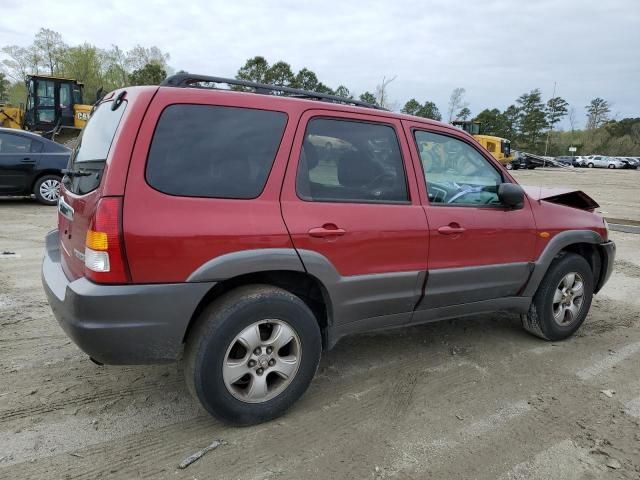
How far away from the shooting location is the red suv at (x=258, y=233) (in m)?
2.44

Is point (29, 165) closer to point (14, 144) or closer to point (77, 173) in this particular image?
Answer: point (14, 144)

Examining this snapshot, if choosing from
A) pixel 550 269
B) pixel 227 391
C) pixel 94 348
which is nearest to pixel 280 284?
pixel 227 391

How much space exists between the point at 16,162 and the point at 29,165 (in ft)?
0.74

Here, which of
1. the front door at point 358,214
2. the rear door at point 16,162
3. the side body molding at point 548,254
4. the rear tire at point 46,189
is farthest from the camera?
the rear tire at point 46,189

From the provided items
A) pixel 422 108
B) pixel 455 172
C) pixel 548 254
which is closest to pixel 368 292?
pixel 455 172

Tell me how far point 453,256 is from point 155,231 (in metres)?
2.03

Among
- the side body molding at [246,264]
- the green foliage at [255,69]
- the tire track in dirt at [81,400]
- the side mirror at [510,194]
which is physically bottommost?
the tire track in dirt at [81,400]

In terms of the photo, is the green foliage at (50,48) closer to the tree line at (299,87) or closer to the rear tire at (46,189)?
the tree line at (299,87)

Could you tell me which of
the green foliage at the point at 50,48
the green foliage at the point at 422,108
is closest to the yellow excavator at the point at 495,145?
the green foliage at the point at 422,108

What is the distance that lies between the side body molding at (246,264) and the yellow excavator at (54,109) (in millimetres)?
18917

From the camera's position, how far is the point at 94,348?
2.45 metres

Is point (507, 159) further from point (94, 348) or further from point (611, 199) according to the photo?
point (94, 348)

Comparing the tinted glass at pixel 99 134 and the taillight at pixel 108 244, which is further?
the tinted glass at pixel 99 134

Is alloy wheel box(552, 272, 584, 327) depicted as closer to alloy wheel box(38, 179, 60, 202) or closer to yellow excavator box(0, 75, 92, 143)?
alloy wheel box(38, 179, 60, 202)
